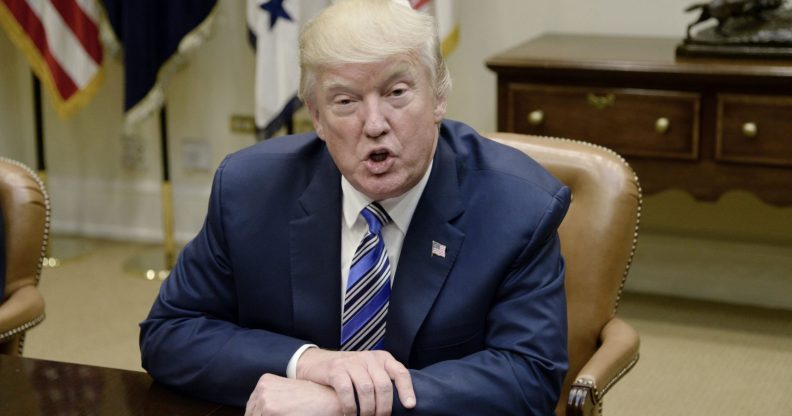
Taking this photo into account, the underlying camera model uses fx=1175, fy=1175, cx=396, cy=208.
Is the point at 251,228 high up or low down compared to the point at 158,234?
up

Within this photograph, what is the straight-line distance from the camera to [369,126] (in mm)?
1882

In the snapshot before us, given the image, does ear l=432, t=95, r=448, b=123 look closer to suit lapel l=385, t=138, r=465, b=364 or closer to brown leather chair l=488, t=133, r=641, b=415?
suit lapel l=385, t=138, r=465, b=364

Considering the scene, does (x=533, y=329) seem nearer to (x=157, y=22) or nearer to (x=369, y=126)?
(x=369, y=126)

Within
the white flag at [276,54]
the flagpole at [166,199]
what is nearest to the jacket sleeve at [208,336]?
the white flag at [276,54]

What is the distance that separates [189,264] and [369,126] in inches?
17.2

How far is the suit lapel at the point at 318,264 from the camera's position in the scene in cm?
199

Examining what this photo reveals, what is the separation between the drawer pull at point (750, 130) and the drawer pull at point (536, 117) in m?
0.68

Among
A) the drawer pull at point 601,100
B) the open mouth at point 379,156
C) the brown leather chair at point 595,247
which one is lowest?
the drawer pull at point 601,100

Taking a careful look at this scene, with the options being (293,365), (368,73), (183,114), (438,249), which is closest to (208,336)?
(293,365)

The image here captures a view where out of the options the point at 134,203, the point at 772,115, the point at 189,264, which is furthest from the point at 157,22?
Answer: the point at 189,264

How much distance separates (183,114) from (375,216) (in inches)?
140

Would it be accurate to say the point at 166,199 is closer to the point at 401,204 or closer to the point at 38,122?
the point at 38,122

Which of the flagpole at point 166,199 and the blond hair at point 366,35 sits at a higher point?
the blond hair at point 366,35

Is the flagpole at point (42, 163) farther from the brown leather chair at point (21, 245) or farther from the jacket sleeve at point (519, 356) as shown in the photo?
the jacket sleeve at point (519, 356)
